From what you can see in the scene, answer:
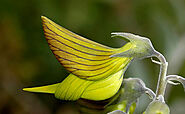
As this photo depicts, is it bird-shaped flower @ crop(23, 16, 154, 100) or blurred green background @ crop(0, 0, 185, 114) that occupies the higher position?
bird-shaped flower @ crop(23, 16, 154, 100)

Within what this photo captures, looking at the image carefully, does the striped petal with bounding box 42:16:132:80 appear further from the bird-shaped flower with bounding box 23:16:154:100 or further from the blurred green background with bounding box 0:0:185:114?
the blurred green background with bounding box 0:0:185:114

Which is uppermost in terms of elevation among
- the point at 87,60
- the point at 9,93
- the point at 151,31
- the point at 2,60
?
the point at 87,60

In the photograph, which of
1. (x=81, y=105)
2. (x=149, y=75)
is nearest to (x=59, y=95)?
(x=81, y=105)

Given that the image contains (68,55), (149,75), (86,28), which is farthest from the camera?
(86,28)

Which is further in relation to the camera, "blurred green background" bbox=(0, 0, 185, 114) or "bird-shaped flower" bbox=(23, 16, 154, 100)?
"blurred green background" bbox=(0, 0, 185, 114)

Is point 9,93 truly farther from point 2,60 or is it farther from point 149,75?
point 149,75

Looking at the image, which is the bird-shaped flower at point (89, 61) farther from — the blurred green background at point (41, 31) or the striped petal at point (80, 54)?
the blurred green background at point (41, 31)

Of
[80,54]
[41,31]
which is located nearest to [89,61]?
[80,54]

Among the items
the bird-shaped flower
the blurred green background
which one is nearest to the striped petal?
the bird-shaped flower

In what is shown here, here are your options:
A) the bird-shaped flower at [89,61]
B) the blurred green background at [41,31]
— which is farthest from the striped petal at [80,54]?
the blurred green background at [41,31]
